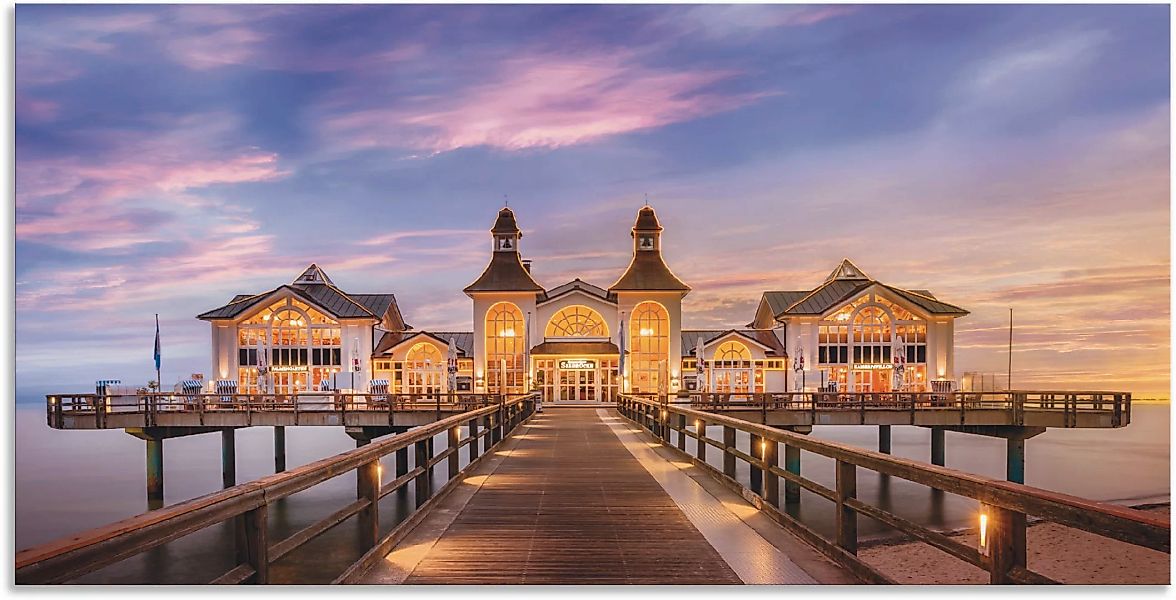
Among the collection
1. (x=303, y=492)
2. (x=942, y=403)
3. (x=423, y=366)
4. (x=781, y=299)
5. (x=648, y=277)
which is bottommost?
(x=303, y=492)

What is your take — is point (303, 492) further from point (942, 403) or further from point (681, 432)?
point (942, 403)

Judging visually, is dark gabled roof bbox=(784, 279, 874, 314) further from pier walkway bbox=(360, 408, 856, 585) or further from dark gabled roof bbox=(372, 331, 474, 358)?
pier walkway bbox=(360, 408, 856, 585)

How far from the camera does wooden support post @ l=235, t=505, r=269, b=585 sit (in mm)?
3684

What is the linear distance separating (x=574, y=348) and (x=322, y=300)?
12.0 metres

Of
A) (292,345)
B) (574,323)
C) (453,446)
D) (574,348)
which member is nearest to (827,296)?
(574,323)

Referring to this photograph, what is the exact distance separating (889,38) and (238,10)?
24.7 ft

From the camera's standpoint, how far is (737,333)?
40.0 metres

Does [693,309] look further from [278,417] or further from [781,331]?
[278,417]

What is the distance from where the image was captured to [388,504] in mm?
18625

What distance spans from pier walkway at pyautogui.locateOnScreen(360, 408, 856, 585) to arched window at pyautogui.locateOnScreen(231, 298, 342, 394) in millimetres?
30912

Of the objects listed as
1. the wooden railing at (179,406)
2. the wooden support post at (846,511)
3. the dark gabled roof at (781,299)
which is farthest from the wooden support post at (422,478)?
the dark gabled roof at (781,299)

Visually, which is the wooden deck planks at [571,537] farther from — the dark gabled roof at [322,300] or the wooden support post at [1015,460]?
the dark gabled roof at [322,300]

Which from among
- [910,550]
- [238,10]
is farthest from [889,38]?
[910,550]

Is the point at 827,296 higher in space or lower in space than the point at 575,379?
higher
